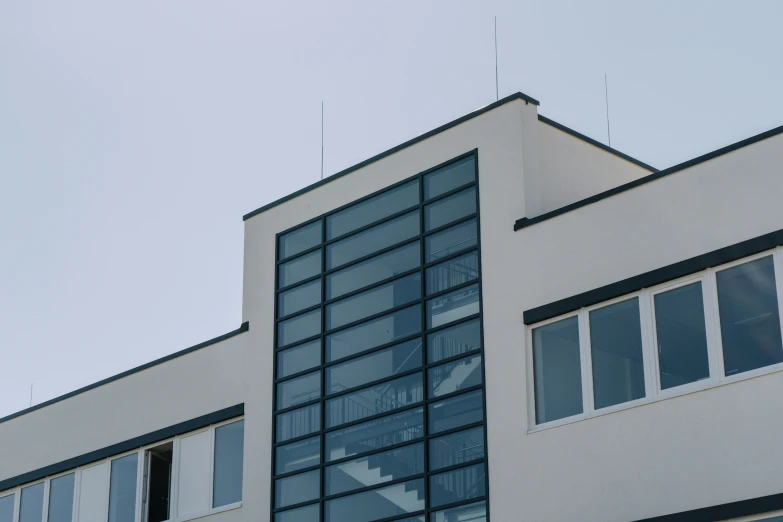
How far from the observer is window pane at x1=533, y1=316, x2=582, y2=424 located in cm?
1994

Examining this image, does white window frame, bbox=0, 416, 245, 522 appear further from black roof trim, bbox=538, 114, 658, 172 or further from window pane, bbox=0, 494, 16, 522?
black roof trim, bbox=538, 114, 658, 172

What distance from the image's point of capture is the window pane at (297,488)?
907 inches

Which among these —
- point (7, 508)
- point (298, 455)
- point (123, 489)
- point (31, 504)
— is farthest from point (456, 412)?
point (7, 508)

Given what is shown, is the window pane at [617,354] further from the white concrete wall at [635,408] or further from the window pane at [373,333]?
the window pane at [373,333]

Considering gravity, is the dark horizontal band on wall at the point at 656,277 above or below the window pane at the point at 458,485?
above

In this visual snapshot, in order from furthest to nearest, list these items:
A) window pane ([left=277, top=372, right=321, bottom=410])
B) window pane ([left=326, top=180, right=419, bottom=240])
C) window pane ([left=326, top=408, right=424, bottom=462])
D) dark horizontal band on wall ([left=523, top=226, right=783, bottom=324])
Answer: window pane ([left=277, top=372, right=321, bottom=410])
window pane ([left=326, top=180, right=419, bottom=240])
window pane ([left=326, top=408, right=424, bottom=462])
dark horizontal band on wall ([left=523, top=226, right=783, bottom=324])

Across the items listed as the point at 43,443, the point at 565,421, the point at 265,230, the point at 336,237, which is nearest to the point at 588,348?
the point at 565,421

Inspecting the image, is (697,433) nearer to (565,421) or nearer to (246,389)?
(565,421)

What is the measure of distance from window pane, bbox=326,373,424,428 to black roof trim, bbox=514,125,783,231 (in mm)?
2996

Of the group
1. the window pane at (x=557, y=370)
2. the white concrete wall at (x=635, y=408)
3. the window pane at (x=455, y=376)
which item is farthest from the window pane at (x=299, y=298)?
the window pane at (x=557, y=370)

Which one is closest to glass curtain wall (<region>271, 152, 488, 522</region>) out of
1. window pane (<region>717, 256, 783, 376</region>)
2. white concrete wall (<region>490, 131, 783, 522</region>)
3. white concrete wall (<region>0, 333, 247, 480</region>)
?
white concrete wall (<region>490, 131, 783, 522</region>)

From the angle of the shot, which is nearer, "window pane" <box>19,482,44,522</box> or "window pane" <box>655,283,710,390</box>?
"window pane" <box>655,283,710,390</box>

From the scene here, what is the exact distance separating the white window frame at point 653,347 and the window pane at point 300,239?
5412 millimetres

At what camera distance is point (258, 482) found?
78.8ft
